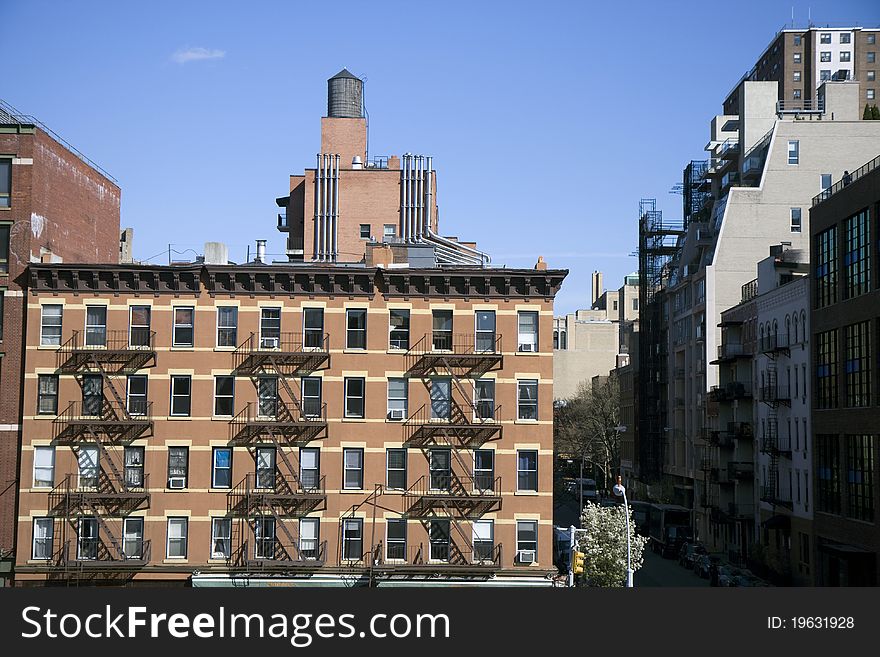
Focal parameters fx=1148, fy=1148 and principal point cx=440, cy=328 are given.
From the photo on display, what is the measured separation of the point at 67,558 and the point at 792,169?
63981 mm

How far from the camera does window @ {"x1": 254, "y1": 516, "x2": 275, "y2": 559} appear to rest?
5056 centimetres

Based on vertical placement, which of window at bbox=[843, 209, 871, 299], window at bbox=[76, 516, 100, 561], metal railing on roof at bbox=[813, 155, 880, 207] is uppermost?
metal railing on roof at bbox=[813, 155, 880, 207]

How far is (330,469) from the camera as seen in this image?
168ft

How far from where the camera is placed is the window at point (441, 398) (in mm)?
51531

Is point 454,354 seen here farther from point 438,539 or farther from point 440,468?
point 438,539

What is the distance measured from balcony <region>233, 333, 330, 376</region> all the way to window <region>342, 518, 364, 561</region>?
708 cm

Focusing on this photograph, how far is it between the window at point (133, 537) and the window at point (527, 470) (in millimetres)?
16780

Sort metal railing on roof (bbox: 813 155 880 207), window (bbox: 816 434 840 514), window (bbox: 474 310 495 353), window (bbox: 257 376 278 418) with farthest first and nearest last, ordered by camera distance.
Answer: window (bbox: 816 434 840 514), metal railing on roof (bbox: 813 155 880 207), window (bbox: 474 310 495 353), window (bbox: 257 376 278 418)

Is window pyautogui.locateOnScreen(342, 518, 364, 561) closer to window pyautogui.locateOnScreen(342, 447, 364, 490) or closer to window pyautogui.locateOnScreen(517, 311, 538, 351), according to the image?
window pyautogui.locateOnScreen(342, 447, 364, 490)

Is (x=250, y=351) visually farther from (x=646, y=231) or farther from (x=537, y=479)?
(x=646, y=231)

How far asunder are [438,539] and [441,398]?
6.24 m

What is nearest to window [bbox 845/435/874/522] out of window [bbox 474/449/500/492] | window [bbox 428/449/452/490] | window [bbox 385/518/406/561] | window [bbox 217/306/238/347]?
window [bbox 474/449/500/492]

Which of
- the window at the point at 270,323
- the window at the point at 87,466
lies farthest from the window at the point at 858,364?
the window at the point at 87,466

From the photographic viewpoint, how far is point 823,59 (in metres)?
156
